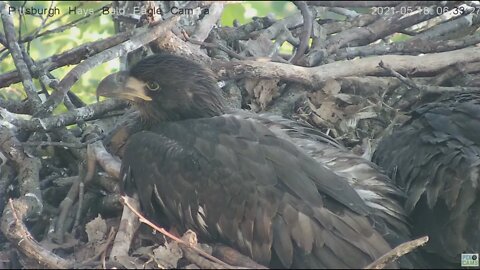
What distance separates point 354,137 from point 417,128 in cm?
57

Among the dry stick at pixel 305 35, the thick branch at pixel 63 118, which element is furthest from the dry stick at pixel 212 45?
the thick branch at pixel 63 118

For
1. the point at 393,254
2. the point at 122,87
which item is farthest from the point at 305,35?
the point at 393,254

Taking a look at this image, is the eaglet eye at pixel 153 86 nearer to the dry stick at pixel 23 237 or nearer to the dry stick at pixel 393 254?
the dry stick at pixel 23 237

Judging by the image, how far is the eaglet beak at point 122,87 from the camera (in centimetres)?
540

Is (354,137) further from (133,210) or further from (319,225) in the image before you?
(133,210)

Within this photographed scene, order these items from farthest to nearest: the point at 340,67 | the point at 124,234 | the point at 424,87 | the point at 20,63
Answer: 1. the point at 340,67
2. the point at 424,87
3. the point at 20,63
4. the point at 124,234

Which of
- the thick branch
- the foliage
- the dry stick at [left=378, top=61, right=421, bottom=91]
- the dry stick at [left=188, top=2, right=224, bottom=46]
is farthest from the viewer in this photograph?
the foliage

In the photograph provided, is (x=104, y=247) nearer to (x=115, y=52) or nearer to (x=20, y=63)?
(x=115, y=52)

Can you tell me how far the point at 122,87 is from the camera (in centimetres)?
541

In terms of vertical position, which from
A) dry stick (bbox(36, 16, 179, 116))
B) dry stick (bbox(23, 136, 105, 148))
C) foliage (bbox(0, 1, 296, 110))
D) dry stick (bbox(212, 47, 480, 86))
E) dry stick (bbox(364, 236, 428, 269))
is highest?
dry stick (bbox(36, 16, 179, 116))

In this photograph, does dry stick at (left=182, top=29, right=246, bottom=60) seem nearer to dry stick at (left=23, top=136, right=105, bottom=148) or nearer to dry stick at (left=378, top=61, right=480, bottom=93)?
dry stick at (left=378, top=61, right=480, bottom=93)

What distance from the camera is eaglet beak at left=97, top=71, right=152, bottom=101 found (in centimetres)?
540

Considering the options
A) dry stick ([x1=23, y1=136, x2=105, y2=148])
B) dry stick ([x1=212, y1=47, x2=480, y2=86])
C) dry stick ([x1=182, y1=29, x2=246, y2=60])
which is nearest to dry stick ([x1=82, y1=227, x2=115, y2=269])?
dry stick ([x1=23, y1=136, x2=105, y2=148])

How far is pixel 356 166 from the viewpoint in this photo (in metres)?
5.21
